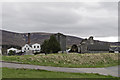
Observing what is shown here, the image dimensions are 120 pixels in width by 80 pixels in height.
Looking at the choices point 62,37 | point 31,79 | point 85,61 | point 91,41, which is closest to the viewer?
point 31,79

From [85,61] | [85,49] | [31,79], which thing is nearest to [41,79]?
[31,79]

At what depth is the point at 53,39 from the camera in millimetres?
55375

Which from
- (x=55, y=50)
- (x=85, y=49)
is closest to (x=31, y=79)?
(x=55, y=50)

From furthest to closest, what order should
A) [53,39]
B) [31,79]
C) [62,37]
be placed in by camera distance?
1. [62,37]
2. [53,39]
3. [31,79]

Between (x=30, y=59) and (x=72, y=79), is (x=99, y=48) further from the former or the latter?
(x=72, y=79)

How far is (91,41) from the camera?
88.9 metres

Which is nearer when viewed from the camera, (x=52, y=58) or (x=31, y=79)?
(x=31, y=79)

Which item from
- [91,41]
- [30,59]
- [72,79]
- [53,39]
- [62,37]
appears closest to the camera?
[72,79]

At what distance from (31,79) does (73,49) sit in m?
67.7

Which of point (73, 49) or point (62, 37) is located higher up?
point (62, 37)

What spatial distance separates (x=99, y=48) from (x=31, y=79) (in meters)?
66.4

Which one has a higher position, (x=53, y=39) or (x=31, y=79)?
(x=53, y=39)

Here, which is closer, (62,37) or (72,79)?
(72,79)

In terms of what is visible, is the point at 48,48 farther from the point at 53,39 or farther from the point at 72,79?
the point at 72,79
